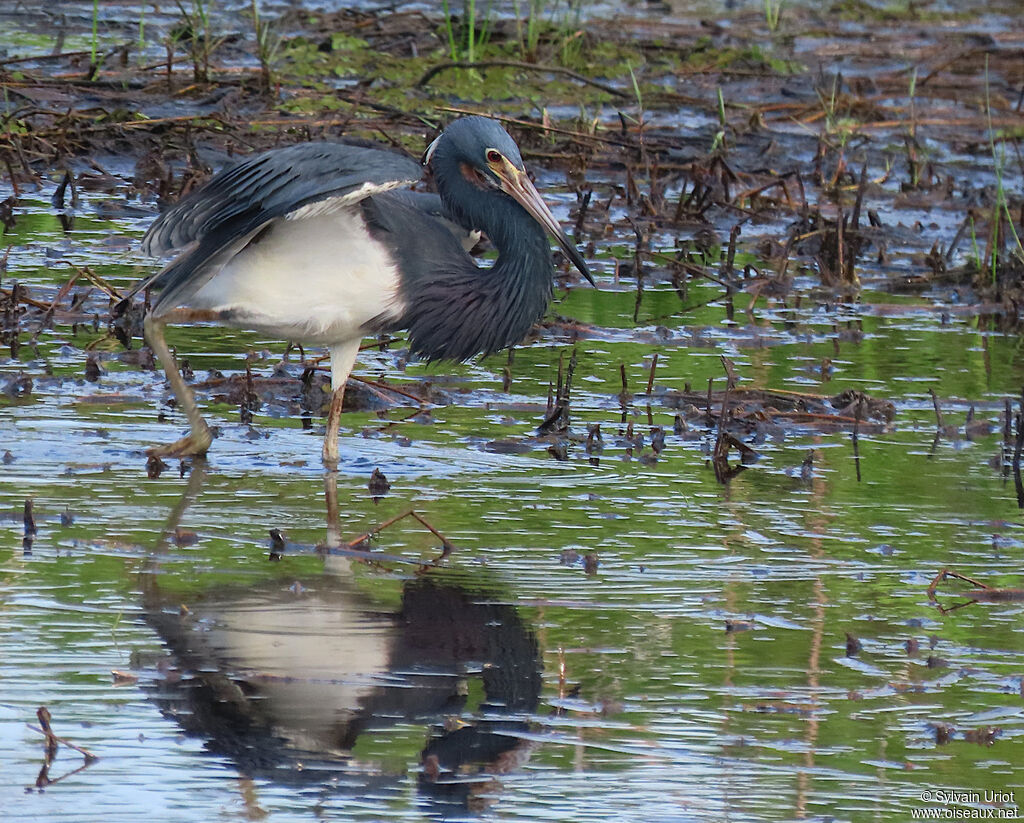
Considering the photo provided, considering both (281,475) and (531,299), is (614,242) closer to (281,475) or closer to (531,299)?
(531,299)

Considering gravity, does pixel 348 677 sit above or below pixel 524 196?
below

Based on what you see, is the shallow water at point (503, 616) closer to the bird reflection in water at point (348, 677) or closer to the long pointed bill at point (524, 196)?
the bird reflection in water at point (348, 677)

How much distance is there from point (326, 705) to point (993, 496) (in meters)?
2.73

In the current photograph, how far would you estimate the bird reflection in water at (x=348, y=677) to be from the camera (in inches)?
142

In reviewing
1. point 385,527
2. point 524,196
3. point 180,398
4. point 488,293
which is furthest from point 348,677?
point 524,196

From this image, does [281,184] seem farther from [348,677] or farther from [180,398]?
[348,677]

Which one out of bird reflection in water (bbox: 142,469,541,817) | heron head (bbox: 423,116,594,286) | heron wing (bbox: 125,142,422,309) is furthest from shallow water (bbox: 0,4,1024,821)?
heron head (bbox: 423,116,594,286)

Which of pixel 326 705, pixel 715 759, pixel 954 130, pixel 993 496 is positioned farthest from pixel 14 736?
pixel 954 130

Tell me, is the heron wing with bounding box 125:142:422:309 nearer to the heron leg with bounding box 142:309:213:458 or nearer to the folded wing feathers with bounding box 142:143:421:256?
the folded wing feathers with bounding box 142:143:421:256

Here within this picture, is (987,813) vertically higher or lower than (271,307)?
lower

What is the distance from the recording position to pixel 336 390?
601 centimetres

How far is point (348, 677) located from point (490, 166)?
2.44m

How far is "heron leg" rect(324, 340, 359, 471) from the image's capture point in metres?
5.86

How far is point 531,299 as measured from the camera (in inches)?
239
